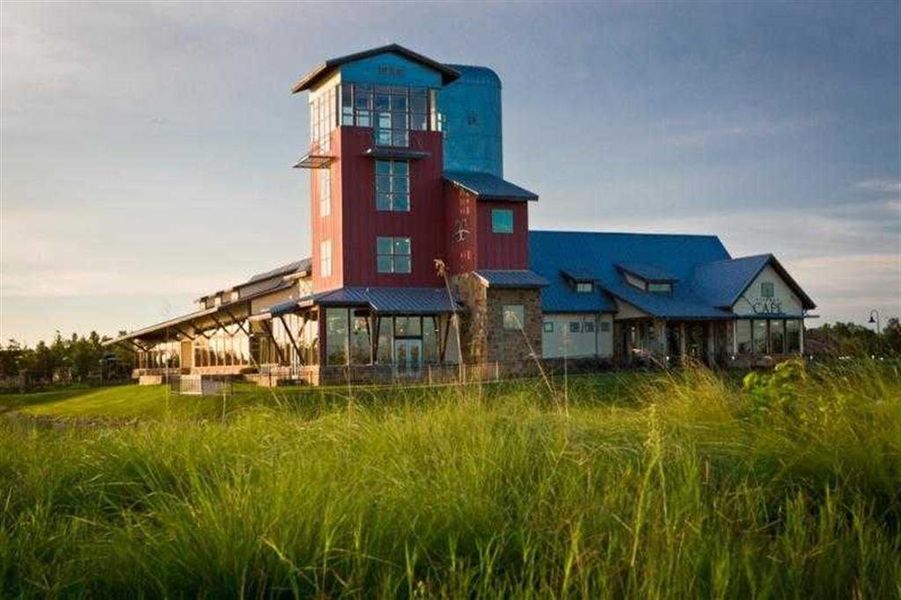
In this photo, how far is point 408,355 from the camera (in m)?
36.7

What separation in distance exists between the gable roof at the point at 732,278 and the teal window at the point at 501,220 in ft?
37.4

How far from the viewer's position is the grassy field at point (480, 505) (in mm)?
5441

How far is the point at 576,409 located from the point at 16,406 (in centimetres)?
3235

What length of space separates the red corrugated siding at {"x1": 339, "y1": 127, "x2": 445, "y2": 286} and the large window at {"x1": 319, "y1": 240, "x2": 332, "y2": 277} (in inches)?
58.5

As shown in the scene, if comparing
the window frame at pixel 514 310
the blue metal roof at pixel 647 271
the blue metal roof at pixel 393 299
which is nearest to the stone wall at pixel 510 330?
the window frame at pixel 514 310

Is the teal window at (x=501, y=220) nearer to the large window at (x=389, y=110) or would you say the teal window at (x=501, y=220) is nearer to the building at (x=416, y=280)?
the building at (x=416, y=280)

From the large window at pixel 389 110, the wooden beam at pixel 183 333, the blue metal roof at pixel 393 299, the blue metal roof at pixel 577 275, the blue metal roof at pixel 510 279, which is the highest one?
the large window at pixel 389 110

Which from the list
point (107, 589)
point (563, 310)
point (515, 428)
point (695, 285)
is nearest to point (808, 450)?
point (515, 428)

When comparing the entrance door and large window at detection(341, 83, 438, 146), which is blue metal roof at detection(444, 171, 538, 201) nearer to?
large window at detection(341, 83, 438, 146)

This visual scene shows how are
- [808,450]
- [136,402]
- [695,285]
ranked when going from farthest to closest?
1. [695,285]
2. [136,402]
3. [808,450]

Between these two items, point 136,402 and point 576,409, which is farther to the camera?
point 136,402

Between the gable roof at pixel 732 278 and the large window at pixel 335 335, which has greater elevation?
the gable roof at pixel 732 278

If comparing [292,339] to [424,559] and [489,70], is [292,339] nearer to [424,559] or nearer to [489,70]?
[489,70]

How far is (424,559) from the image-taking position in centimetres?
584
